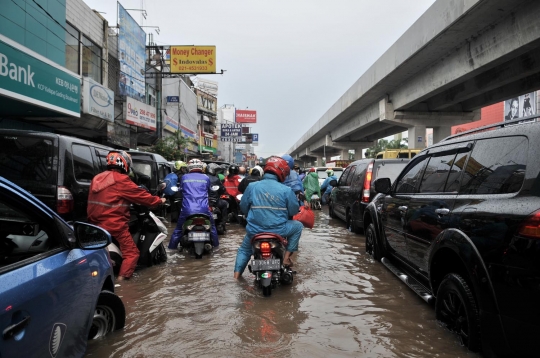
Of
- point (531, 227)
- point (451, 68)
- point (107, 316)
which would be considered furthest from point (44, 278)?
point (451, 68)

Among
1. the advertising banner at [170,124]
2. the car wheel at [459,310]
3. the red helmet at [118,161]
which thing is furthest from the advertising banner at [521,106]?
the red helmet at [118,161]

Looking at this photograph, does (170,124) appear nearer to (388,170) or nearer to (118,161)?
(388,170)

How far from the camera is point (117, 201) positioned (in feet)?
16.6

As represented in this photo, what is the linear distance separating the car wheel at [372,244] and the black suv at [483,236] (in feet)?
4.76

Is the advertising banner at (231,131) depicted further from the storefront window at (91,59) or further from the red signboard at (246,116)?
the red signboard at (246,116)

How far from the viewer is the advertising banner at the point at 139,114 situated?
18984 millimetres

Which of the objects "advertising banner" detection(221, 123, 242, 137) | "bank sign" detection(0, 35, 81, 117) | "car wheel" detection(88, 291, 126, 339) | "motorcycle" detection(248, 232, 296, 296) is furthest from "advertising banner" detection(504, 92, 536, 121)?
"car wheel" detection(88, 291, 126, 339)

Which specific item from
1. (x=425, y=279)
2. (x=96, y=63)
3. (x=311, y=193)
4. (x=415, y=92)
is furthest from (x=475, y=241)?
(x=96, y=63)

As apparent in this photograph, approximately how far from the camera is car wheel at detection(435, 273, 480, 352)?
292cm

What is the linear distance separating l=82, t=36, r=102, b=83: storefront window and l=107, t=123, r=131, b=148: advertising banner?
2249 millimetres

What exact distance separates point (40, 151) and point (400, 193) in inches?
175

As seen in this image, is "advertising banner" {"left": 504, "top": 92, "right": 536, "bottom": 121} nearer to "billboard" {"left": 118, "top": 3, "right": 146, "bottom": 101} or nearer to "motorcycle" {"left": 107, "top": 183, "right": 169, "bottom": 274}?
"billboard" {"left": 118, "top": 3, "right": 146, "bottom": 101}

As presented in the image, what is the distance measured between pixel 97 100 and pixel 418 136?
53.2ft

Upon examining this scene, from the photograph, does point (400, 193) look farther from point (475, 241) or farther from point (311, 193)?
point (311, 193)
